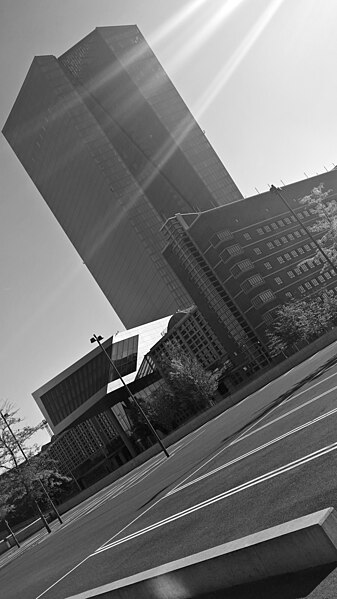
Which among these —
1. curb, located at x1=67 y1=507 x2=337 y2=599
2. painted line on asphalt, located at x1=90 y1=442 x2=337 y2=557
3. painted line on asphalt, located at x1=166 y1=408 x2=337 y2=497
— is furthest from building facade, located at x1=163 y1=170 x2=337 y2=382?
curb, located at x1=67 y1=507 x2=337 y2=599

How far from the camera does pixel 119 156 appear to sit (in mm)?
143250

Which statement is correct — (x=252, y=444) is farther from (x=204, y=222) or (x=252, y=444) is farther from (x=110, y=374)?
(x=204, y=222)

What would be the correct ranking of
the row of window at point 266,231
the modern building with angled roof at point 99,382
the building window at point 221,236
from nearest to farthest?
1. the modern building with angled roof at point 99,382
2. the building window at point 221,236
3. the row of window at point 266,231

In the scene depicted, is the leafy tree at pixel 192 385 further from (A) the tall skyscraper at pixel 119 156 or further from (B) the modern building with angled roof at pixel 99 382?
(A) the tall skyscraper at pixel 119 156

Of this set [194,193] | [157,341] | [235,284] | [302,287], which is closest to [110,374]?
[157,341]

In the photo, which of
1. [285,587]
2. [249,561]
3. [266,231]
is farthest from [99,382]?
[285,587]

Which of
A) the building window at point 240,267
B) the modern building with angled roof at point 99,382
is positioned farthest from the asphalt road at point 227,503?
the building window at point 240,267

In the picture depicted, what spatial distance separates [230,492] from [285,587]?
17.8ft

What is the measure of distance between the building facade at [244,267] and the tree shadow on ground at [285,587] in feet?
246

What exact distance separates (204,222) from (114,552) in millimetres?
77244

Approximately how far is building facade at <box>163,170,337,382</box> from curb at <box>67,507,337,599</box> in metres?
74.6

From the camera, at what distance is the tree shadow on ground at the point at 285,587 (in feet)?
15.7

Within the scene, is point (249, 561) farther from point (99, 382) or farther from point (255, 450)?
point (99, 382)

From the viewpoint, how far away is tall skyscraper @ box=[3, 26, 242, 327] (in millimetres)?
139375
